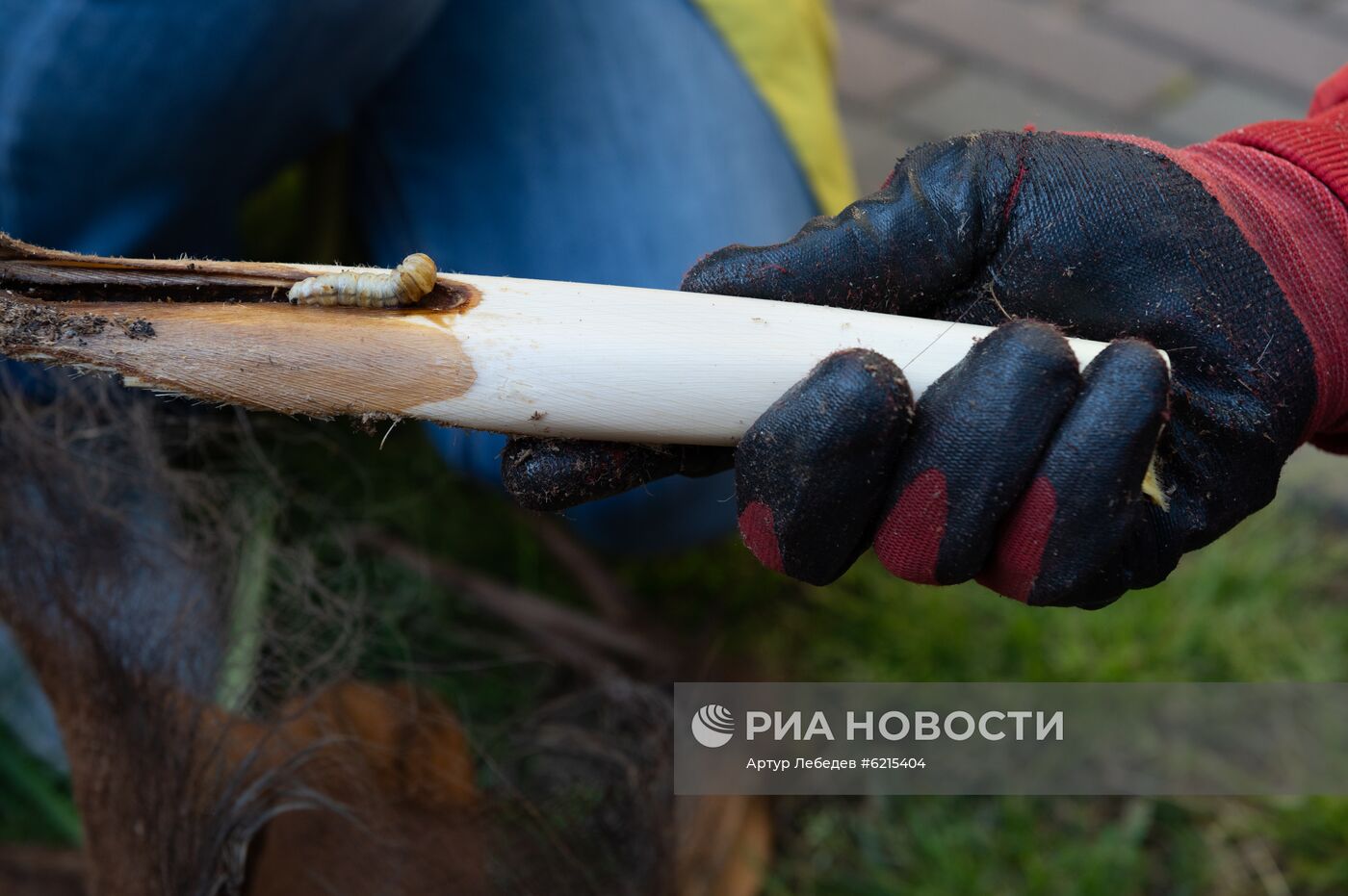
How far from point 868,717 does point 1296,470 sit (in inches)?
47.4

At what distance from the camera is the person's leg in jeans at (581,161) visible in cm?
201

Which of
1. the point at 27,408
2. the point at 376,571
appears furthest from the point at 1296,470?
the point at 27,408

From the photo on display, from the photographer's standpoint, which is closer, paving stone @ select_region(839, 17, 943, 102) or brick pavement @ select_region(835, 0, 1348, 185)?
brick pavement @ select_region(835, 0, 1348, 185)

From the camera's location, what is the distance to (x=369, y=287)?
38.2 inches

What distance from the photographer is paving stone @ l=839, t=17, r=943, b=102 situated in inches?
112

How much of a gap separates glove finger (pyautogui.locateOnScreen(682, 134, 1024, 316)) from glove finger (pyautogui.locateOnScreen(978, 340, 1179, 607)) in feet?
0.74

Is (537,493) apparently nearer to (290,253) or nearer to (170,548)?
(170,548)

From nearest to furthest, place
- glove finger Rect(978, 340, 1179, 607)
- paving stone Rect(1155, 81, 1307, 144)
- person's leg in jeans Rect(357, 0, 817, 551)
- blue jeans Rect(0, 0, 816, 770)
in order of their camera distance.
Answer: glove finger Rect(978, 340, 1179, 607)
blue jeans Rect(0, 0, 816, 770)
person's leg in jeans Rect(357, 0, 817, 551)
paving stone Rect(1155, 81, 1307, 144)

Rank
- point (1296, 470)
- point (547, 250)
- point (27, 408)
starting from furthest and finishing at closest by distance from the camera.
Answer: point (1296, 470)
point (547, 250)
point (27, 408)

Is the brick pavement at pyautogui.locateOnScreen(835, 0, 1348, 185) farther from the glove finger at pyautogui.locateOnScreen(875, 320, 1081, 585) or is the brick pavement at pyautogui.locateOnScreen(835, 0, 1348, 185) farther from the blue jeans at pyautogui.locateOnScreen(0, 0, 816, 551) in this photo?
the glove finger at pyautogui.locateOnScreen(875, 320, 1081, 585)

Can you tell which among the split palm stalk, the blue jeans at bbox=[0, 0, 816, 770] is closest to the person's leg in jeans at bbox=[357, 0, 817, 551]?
the blue jeans at bbox=[0, 0, 816, 770]

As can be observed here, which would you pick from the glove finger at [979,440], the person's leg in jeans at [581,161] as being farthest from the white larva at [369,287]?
the person's leg in jeans at [581,161]

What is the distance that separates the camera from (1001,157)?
111 centimetres

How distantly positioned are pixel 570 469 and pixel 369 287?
0.25 metres
